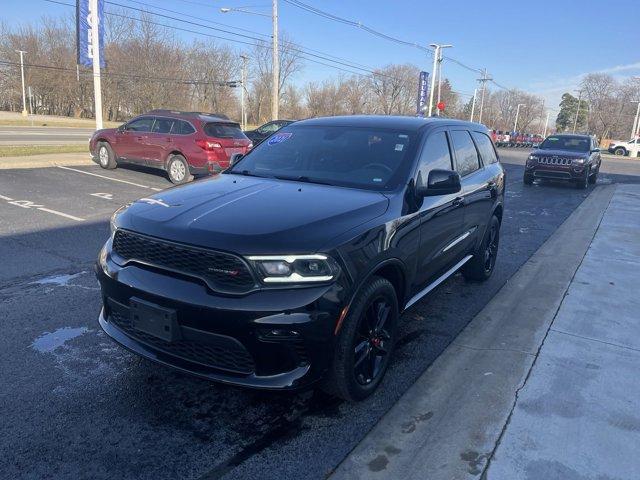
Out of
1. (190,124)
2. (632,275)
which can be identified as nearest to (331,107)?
(190,124)

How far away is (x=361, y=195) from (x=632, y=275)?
177 inches

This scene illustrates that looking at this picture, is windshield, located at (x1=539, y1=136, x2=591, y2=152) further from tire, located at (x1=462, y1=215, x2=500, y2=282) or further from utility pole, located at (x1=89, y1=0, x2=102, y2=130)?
utility pole, located at (x1=89, y1=0, x2=102, y2=130)

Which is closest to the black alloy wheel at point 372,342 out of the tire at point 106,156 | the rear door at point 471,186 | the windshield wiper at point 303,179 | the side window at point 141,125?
the windshield wiper at point 303,179

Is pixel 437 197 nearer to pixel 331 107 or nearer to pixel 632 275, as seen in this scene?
pixel 632 275

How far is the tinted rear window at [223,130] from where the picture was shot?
12079 millimetres

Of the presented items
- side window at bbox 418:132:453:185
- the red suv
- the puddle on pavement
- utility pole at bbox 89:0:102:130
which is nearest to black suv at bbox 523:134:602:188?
the red suv

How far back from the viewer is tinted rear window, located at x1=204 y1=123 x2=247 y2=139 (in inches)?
476

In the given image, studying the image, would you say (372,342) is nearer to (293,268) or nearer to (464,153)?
(293,268)

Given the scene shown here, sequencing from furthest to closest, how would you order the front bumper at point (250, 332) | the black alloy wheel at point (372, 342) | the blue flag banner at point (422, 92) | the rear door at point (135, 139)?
1. the blue flag banner at point (422, 92)
2. the rear door at point (135, 139)
3. the black alloy wheel at point (372, 342)
4. the front bumper at point (250, 332)

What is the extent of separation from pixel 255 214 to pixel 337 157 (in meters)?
1.31

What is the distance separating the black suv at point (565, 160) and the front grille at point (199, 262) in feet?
52.2

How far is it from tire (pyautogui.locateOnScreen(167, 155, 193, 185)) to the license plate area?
9.80 metres

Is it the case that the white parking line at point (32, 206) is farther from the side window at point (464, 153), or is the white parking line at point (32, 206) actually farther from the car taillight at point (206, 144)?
the side window at point (464, 153)

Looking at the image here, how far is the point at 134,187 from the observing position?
37.0 feet
